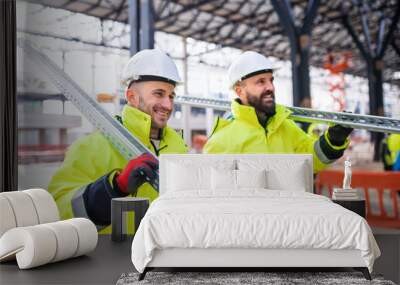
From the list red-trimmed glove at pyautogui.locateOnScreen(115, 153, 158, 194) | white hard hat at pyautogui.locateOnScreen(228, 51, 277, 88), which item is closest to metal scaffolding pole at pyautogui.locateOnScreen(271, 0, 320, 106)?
white hard hat at pyautogui.locateOnScreen(228, 51, 277, 88)

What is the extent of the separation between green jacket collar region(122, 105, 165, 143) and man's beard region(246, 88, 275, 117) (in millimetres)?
1044

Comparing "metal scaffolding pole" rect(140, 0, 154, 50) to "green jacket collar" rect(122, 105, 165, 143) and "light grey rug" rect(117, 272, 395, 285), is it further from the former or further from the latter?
"light grey rug" rect(117, 272, 395, 285)

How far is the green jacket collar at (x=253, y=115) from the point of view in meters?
5.26

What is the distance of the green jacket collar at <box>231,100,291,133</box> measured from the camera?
526 centimetres

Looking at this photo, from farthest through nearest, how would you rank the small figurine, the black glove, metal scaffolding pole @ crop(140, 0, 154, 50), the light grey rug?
metal scaffolding pole @ crop(140, 0, 154, 50)
the black glove
the small figurine
the light grey rug

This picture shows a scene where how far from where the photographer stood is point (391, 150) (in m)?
5.24

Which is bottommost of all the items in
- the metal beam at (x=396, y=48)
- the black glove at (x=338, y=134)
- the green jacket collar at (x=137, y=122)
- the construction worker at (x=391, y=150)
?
the construction worker at (x=391, y=150)

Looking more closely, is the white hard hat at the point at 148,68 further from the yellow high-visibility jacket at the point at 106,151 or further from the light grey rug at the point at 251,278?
the light grey rug at the point at 251,278

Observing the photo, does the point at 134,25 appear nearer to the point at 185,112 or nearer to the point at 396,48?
the point at 185,112

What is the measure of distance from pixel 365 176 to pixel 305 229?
7.44 feet

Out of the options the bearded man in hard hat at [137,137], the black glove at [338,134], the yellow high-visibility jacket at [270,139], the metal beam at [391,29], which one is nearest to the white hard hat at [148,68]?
the bearded man in hard hat at [137,137]

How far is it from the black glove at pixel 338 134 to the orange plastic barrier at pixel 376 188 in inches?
12.7

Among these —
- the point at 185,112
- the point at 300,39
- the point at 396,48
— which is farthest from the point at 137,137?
the point at 396,48

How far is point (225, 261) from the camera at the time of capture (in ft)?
11.5
